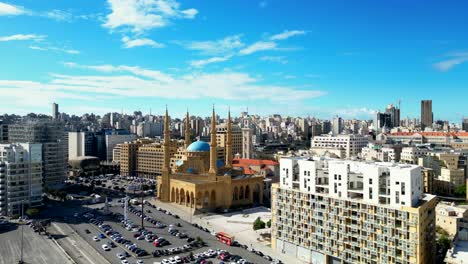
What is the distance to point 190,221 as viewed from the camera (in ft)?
160

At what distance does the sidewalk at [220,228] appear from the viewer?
119ft

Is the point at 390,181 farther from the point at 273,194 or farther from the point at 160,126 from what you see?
the point at 160,126

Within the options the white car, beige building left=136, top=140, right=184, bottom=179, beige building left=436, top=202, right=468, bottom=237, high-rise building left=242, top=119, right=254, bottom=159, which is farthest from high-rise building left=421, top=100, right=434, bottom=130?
the white car

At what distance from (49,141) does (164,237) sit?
121ft

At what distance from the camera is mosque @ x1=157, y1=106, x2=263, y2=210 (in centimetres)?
5431

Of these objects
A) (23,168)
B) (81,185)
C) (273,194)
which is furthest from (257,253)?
(81,185)

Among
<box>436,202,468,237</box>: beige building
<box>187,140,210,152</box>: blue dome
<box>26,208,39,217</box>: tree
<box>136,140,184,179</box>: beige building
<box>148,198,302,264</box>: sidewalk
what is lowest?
<box>148,198,302,264</box>: sidewalk

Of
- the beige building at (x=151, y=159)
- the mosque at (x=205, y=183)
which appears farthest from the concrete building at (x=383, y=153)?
the beige building at (x=151, y=159)

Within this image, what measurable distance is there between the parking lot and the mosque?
4.83m

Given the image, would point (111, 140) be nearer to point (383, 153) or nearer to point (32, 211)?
point (32, 211)

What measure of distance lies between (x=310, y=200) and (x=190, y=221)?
761 inches

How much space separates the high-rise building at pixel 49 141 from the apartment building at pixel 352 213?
4378 cm

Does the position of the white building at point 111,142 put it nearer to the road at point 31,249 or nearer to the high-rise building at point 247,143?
the high-rise building at point 247,143

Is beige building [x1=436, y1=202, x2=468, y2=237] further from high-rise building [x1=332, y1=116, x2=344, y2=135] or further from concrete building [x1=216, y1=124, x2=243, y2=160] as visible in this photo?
high-rise building [x1=332, y1=116, x2=344, y2=135]
